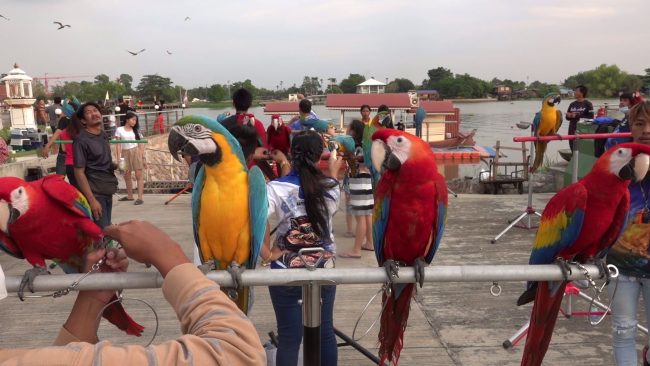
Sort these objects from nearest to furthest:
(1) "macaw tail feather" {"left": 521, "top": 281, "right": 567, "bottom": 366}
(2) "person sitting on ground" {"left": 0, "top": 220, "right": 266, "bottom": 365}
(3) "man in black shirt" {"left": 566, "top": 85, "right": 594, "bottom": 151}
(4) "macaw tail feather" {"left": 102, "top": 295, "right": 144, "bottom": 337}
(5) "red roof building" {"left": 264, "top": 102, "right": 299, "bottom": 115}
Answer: (2) "person sitting on ground" {"left": 0, "top": 220, "right": 266, "bottom": 365}, (4) "macaw tail feather" {"left": 102, "top": 295, "right": 144, "bottom": 337}, (1) "macaw tail feather" {"left": 521, "top": 281, "right": 567, "bottom": 366}, (3) "man in black shirt" {"left": 566, "top": 85, "right": 594, "bottom": 151}, (5) "red roof building" {"left": 264, "top": 102, "right": 299, "bottom": 115}

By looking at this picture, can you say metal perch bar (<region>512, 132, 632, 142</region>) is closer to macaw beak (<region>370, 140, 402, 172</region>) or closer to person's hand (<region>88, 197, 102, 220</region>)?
macaw beak (<region>370, 140, 402, 172</region>)

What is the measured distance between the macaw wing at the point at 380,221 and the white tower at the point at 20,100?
808 inches

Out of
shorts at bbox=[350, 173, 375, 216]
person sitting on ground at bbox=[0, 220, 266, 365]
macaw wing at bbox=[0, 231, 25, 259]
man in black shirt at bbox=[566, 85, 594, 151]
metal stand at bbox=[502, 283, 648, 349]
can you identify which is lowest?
metal stand at bbox=[502, 283, 648, 349]

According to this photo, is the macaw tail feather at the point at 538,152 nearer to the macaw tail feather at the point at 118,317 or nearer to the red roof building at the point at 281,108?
the macaw tail feather at the point at 118,317

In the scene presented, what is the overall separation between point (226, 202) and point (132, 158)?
681 cm

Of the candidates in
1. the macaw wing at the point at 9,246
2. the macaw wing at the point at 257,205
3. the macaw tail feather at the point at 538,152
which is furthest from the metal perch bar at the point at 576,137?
the macaw wing at the point at 9,246

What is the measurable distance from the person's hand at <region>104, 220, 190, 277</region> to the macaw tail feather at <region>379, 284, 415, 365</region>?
1223mm

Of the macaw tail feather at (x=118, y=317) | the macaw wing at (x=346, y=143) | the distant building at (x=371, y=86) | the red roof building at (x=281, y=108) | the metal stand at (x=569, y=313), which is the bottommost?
the metal stand at (x=569, y=313)

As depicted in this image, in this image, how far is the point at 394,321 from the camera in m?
2.11

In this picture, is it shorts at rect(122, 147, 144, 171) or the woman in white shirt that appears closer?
the woman in white shirt

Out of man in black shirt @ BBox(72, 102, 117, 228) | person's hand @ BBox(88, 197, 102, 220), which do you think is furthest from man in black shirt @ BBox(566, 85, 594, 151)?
person's hand @ BBox(88, 197, 102, 220)

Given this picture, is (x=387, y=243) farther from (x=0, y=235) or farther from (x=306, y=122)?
(x=306, y=122)

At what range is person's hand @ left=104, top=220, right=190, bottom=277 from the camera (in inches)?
42.4

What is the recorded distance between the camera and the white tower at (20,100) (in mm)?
18786
